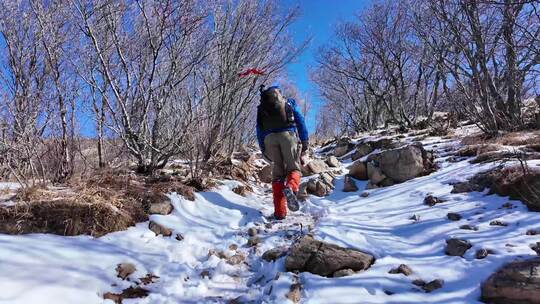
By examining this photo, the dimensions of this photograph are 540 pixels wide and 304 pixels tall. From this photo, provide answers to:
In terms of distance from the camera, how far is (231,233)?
4441 mm

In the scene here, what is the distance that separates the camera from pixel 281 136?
5.30 m

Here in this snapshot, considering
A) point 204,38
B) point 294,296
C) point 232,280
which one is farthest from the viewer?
point 204,38

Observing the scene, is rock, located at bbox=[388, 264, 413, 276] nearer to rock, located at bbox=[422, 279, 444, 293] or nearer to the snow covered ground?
the snow covered ground

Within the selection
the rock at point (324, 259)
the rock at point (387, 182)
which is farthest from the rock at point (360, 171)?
the rock at point (324, 259)

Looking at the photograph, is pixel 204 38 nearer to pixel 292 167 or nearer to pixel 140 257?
pixel 292 167

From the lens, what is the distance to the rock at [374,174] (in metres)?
6.62

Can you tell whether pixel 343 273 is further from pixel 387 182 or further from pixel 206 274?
pixel 387 182

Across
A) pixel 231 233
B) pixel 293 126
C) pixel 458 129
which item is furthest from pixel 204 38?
pixel 458 129

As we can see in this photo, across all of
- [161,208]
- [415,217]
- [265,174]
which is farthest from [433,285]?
[265,174]

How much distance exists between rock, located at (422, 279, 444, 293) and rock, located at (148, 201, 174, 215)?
3.09 m

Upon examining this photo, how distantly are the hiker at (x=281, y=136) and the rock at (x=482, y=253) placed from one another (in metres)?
2.53

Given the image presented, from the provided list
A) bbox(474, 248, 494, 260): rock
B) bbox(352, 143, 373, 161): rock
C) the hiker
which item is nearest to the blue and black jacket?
the hiker

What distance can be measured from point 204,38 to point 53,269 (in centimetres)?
561

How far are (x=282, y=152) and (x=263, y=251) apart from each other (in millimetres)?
1831
